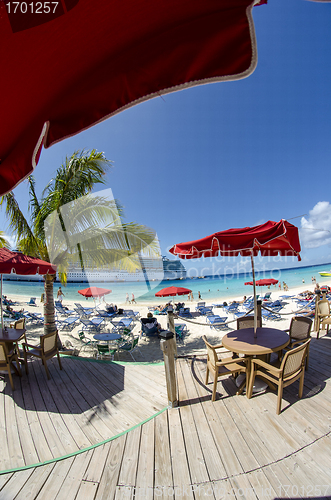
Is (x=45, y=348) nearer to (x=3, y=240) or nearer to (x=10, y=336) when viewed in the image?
(x=10, y=336)

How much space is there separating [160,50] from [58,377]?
5804mm

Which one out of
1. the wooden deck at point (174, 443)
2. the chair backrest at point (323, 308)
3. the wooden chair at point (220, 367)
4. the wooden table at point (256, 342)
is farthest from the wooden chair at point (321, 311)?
the wooden chair at point (220, 367)

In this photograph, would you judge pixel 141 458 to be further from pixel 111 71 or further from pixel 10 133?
pixel 111 71

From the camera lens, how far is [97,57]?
997 millimetres

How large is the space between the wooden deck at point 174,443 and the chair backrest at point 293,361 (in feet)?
1.56

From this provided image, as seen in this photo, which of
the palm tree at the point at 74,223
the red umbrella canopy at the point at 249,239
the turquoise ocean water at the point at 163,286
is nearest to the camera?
the red umbrella canopy at the point at 249,239

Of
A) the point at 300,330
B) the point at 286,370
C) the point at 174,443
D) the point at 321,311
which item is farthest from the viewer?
the point at 321,311

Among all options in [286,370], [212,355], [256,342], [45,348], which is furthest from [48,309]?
[286,370]

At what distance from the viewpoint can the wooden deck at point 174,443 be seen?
2092mm

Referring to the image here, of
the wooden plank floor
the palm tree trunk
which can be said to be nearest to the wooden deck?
the wooden plank floor

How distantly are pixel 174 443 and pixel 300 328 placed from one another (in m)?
3.07

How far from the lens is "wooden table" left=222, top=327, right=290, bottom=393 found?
10.4 ft

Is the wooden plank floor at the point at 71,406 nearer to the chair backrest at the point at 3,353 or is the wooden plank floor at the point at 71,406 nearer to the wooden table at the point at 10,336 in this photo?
the chair backrest at the point at 3,353

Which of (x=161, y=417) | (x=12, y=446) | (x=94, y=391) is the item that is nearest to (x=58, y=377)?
(x=94, y=391)
